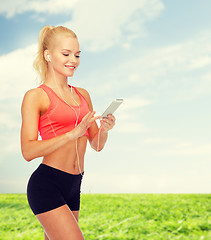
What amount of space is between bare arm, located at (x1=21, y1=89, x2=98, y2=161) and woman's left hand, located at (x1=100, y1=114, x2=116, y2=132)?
0.19 m

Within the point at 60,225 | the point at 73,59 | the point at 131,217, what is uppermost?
the point at 73,59

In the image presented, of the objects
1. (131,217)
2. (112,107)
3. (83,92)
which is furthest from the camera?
(131,217)

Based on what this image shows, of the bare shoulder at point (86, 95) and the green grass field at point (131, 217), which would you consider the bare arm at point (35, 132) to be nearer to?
the bare shoulder at point (86, 95)

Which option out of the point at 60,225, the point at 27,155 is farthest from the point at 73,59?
the point at 60,225

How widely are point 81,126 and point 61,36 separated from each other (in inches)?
23.9

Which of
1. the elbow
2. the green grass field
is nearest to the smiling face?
the elbow

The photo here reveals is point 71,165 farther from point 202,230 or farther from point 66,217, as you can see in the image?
point 202,230

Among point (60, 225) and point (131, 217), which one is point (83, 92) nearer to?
point (60, 225)

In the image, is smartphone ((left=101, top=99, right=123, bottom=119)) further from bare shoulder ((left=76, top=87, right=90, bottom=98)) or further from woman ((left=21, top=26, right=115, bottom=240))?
bare shoulder ((left=76, top=87, right=90, bottom=98))

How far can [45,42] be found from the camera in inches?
78.6

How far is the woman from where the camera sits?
5.58 ft

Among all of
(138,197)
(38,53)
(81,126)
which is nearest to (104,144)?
(81,126)

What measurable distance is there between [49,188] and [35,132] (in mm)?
316

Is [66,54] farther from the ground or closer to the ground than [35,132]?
farther from the ground
